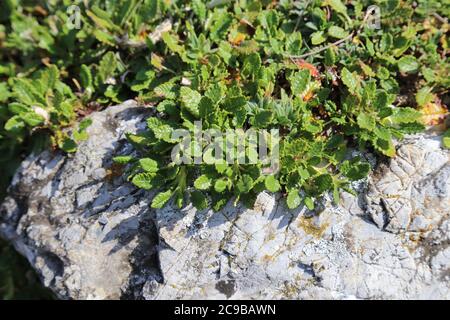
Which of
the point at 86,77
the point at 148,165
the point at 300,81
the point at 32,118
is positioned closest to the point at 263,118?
the point at 300,81

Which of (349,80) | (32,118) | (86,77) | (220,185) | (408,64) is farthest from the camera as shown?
(86,77)

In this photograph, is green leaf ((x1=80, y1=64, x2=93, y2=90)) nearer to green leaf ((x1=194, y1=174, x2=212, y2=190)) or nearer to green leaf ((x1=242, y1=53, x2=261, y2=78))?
green leaf ((x1=242, y1=53, x2=261, y2=78))

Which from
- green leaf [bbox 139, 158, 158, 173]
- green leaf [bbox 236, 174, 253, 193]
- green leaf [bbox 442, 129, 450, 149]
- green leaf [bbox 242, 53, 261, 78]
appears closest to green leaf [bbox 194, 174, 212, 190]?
green leaf [bbox 236, 174, 253, 193]

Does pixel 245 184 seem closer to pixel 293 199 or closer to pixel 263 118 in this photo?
pixel 293 199

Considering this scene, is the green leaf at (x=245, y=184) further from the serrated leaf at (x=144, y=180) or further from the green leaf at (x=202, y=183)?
the serrated leaf at (x=144, y=180)

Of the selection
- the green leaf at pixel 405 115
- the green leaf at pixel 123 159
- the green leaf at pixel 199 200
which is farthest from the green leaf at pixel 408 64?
the green leaf at pixel 123 159
